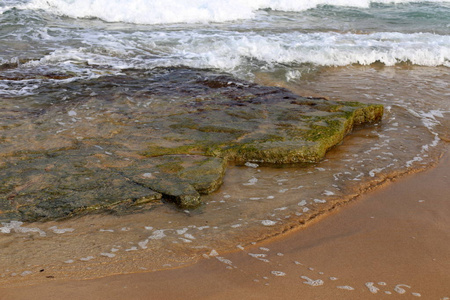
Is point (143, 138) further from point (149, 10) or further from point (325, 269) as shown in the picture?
point (149, 10)

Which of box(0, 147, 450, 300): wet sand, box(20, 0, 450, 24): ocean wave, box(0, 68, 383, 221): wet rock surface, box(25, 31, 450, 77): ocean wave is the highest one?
box(20, 0, 450, 24): ocean wave

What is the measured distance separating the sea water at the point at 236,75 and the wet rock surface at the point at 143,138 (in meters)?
0.16

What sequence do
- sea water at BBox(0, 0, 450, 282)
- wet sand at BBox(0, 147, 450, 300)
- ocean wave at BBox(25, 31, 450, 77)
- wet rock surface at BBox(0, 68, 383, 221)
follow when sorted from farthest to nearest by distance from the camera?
ocean wave at BBox(25, 31, 450, 77)
wet rock surface at BBox(0, 68, 383, 221)
sea water at BBox(0, 0, 450, 282)
wet sand at BBox(0, 147, 450, 300)

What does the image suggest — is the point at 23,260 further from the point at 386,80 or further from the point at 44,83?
the point at 386,80

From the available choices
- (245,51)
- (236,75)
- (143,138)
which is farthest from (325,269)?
(245,51)

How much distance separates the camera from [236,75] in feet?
26.5

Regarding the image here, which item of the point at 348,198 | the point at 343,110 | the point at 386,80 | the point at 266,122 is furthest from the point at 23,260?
the point at 386,80

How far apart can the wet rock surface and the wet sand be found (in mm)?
902

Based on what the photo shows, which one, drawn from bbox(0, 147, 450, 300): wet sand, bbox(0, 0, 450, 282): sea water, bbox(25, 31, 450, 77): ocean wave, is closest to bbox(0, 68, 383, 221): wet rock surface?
bbox(0, 0, 450, 282): sea water

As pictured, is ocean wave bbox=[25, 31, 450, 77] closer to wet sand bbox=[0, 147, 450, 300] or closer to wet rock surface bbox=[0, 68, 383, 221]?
wet rock surface bbox=[0, 68, 383, 221]

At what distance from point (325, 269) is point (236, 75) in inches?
222

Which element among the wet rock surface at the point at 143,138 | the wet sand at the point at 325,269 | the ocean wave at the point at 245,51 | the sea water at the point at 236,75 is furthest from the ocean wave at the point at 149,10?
the wet sand at the point at 325,269

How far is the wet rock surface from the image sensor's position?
368 centimetres

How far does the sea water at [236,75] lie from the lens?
10.3ft
